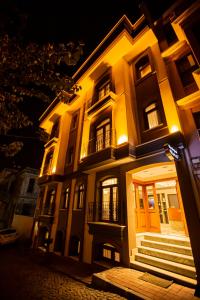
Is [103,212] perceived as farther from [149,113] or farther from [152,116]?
[149,113]

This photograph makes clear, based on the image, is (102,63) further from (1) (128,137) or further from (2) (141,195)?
(2) (141,195)

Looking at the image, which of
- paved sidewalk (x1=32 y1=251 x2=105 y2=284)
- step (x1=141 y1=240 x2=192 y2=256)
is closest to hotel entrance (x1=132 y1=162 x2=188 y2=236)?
step (x1=141 y1=240 x2=192 y2=256)

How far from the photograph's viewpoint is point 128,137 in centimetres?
832

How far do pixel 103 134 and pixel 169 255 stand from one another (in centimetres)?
767

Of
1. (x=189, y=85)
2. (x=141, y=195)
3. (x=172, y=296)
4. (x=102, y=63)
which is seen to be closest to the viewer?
(x=172, y=296)

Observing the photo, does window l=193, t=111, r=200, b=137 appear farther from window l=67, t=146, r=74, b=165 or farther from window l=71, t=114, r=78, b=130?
window l=71, t=114, r=78, b=130

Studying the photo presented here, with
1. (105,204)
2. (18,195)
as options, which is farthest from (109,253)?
(18,195)

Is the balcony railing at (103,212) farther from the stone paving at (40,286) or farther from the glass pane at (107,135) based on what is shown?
the glass pane at (107,135)

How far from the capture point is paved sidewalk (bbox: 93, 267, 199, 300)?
468 centimetres

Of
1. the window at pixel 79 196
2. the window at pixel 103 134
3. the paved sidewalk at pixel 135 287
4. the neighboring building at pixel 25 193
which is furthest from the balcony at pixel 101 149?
the neighboring building at pixel 25 193

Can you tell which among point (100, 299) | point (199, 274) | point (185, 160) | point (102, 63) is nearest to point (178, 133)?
point (185, 160)

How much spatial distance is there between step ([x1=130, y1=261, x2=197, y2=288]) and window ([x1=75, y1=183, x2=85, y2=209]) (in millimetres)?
5578

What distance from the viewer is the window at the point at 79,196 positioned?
37.6ft

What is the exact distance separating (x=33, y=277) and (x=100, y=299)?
14.3 ft
